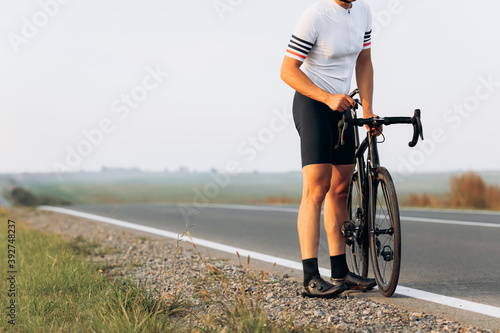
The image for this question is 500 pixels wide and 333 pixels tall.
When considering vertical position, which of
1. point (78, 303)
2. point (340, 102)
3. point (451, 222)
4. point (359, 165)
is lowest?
point (78, 303)

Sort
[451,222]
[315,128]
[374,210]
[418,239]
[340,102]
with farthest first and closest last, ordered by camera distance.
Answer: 1. [451,222]
2. [418,239]
3. [374,210]
4. [315,128]
5. [340,102]

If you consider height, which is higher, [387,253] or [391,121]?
[391,121]

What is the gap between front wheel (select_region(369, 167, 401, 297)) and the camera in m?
3.82

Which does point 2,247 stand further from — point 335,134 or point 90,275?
point 335,134

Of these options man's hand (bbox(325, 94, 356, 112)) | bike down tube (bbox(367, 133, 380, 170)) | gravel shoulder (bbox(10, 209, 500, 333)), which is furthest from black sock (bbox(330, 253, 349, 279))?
man's hand (bbox(325, 94, 356, 112))

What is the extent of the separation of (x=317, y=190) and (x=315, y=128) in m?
0.44

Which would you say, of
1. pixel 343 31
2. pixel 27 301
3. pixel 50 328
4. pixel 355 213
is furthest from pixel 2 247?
pixel 343 31

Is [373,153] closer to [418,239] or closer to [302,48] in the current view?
[302,48]

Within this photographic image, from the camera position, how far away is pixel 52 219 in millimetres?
10977

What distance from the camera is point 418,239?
726cm

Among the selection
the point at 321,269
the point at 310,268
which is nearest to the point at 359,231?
the point at 310,268

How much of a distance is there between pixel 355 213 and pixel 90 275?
2185 millimetres

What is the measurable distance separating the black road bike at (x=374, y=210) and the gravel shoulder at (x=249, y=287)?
0.26 meters

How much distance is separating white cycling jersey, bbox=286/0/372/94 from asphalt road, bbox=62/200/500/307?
4.65ft
